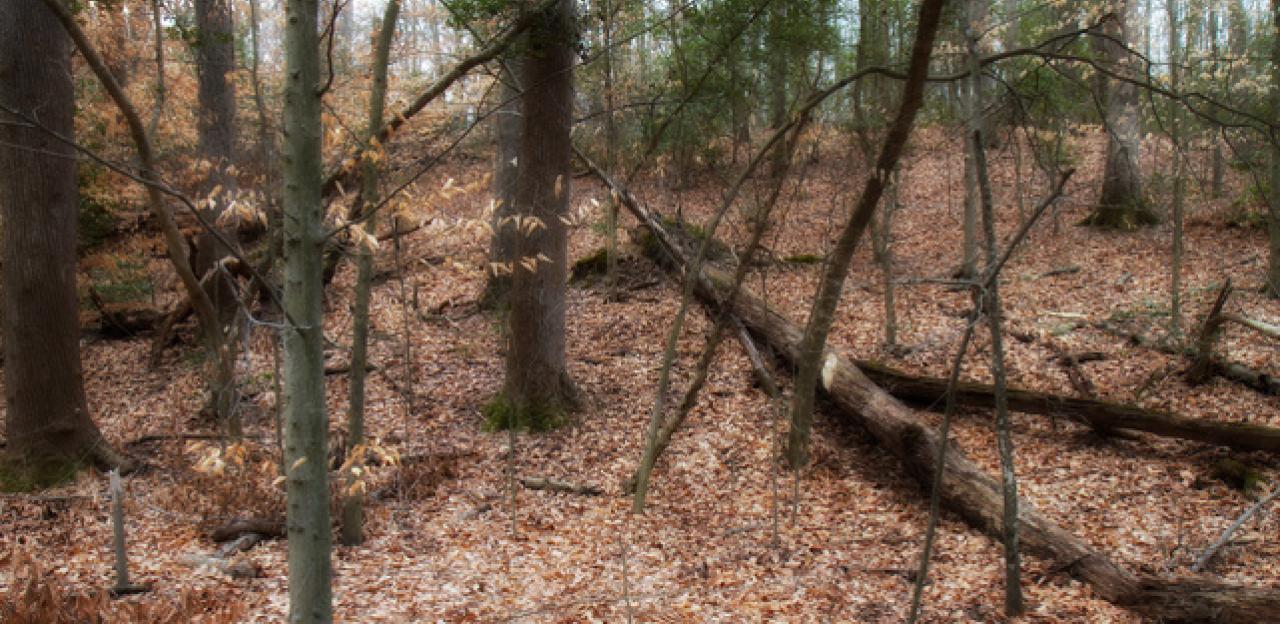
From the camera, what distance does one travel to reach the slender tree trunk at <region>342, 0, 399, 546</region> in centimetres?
539

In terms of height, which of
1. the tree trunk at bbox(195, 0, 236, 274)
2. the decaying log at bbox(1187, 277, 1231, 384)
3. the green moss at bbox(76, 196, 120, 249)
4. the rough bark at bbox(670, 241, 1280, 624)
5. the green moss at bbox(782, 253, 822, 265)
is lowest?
the rough bark at bbox(670, 241, 1280, 624)

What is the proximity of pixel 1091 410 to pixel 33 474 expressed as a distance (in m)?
9.75

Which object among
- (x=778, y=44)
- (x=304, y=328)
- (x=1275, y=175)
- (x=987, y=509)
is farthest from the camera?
(x=1275, y=175)

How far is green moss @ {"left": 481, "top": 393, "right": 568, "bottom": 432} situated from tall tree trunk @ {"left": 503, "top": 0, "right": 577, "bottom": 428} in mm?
11

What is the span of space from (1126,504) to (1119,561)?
1.02 meters

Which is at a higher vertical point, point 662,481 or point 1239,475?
point 1239,475

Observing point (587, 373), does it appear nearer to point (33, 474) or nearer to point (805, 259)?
point (805, 259)

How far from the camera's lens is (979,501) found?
689 centimetres

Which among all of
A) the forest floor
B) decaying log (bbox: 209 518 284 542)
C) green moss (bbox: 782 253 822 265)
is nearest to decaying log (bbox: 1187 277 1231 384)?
the forest floor

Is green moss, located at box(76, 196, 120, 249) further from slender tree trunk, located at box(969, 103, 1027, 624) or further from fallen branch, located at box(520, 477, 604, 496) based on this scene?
slender tree trunk, located at box(969, 103, 1027, 624)

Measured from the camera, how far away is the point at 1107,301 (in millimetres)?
11352

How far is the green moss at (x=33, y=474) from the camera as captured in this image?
277 inches

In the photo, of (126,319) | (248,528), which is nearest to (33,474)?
(248,528)

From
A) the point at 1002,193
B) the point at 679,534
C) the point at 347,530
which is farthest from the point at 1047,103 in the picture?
the point at 1002,193
